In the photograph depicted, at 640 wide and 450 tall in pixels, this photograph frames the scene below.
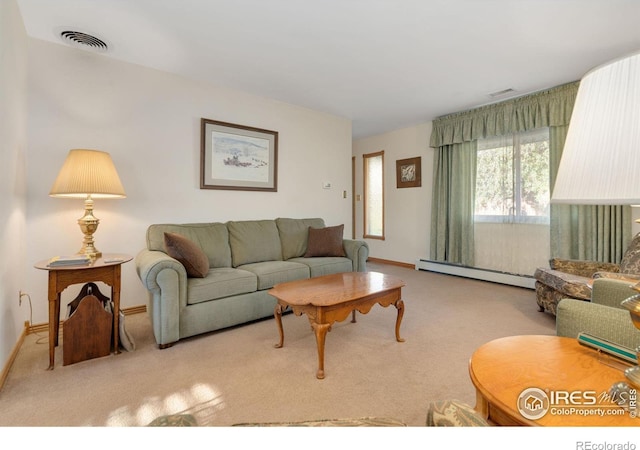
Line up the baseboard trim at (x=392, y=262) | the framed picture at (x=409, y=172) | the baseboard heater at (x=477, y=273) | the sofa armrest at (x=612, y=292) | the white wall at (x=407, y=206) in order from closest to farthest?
the sofa armrest at (x=612, y=292) < the baseboard heater at (x=477, y=273) < the white wall at (x=407, y=206) < the framed picture at (x=409, y=172) < the baseboard trim at (x=392, y=262)

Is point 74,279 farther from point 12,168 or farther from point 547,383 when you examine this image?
point 547,383

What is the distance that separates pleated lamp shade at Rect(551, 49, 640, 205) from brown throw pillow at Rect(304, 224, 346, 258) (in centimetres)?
285

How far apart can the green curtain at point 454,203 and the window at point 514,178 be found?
126 mm

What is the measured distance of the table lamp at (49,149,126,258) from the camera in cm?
223

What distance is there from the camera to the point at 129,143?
3014 millimetres

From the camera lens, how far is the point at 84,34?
2518mm

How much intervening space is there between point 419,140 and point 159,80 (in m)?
3.91

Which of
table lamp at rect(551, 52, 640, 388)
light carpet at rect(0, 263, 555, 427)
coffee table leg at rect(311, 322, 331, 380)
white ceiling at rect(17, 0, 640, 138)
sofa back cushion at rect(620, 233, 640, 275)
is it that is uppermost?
white ceiling at rect(17, 0, 640, 138)

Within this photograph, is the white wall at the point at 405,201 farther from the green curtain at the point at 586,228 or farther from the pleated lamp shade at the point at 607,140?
the pleated lamp shade at the point at 607,140

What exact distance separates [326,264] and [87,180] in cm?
220

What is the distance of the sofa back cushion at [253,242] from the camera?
3.27m

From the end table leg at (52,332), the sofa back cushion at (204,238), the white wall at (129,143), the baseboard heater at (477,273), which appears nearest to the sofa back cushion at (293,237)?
the white wall at (129,143)

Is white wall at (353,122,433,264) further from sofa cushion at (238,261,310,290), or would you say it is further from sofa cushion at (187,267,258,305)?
→ sofa cushion at (187,267,258,305)

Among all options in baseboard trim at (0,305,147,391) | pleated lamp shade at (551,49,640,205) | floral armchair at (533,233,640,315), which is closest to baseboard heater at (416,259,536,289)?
floral armchair at (533,233,640,315)
